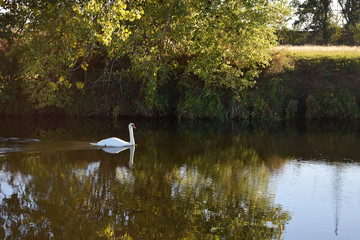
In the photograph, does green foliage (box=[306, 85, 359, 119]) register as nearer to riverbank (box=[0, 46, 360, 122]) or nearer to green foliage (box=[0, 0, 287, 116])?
riverbank (box=[0, 46, 360, 122])

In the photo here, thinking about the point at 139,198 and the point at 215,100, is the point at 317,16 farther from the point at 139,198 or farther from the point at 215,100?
the point at 139,198

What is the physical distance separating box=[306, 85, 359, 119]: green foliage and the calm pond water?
7.75 m

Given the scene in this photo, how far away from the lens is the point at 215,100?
89.4 feet

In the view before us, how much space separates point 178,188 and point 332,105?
19222 mm

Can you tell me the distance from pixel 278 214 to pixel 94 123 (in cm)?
1708

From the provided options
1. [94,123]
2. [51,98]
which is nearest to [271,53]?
[94,123]

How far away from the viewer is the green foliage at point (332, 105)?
27797 mm

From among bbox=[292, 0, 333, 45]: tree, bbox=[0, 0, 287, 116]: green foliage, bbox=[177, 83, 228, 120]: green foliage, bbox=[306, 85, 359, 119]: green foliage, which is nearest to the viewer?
bbox=[0, 0, 287, 116]: green foliage

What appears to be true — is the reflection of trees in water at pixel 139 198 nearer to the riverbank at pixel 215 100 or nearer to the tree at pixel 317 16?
the riverbank at pixel 215 100

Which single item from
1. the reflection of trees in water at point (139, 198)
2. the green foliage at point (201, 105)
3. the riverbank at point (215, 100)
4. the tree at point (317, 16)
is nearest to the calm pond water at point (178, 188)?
the reflection of trees in water at point (139, 198)

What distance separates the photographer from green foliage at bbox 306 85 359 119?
27.8 m

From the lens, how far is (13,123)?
2386 cm

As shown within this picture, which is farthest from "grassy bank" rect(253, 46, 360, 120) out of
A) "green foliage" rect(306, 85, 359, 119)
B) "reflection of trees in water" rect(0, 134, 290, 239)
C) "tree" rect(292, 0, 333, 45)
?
"tree" rect(292, 0, 333, 45)

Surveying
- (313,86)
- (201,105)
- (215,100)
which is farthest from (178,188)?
(313,86)
